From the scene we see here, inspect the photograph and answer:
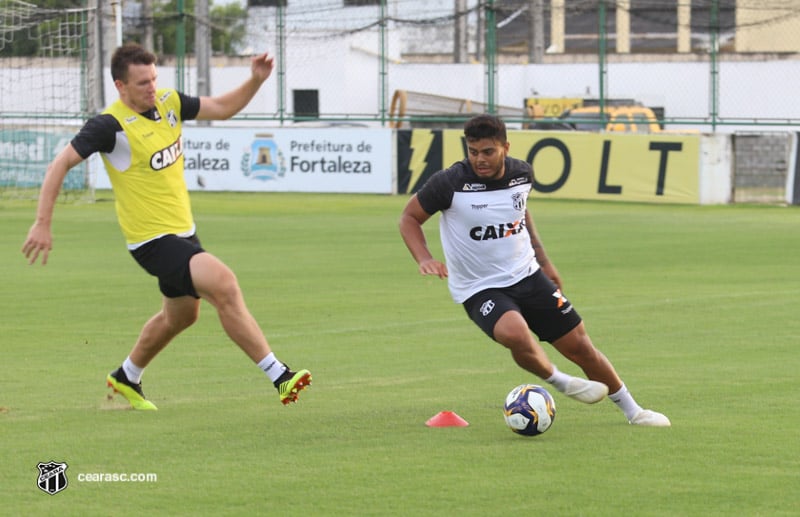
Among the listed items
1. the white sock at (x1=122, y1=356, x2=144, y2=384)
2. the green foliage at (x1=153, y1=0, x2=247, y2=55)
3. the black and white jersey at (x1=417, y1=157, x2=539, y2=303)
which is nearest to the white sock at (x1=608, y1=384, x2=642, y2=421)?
the black and white jersey at (x1=417, y1=157, x2=539, y2=303)

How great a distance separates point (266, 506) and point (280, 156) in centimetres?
2779

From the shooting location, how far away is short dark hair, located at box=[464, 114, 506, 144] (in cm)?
828

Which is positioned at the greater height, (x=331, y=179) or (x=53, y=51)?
(x=53, y=51)

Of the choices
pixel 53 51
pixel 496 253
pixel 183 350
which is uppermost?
pixel 53 51

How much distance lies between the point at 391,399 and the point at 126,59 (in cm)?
264

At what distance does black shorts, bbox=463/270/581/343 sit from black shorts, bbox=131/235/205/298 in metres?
1.65

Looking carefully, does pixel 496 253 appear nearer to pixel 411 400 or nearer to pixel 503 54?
pixel 411 400

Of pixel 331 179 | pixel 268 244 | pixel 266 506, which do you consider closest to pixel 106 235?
pixel 268 244

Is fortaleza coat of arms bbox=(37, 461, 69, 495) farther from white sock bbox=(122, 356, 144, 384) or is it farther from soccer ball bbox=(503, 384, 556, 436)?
soccer ball bbox=(503, 384, 556, 436)

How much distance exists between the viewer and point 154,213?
901 centimetres

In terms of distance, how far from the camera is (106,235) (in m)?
23.9

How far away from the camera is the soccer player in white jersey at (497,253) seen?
847cm

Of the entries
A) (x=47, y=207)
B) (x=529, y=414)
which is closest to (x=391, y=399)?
(x=529, y=414)

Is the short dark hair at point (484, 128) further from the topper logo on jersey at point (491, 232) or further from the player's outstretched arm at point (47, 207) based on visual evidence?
the player's outstretched arm at point (47, 207)
